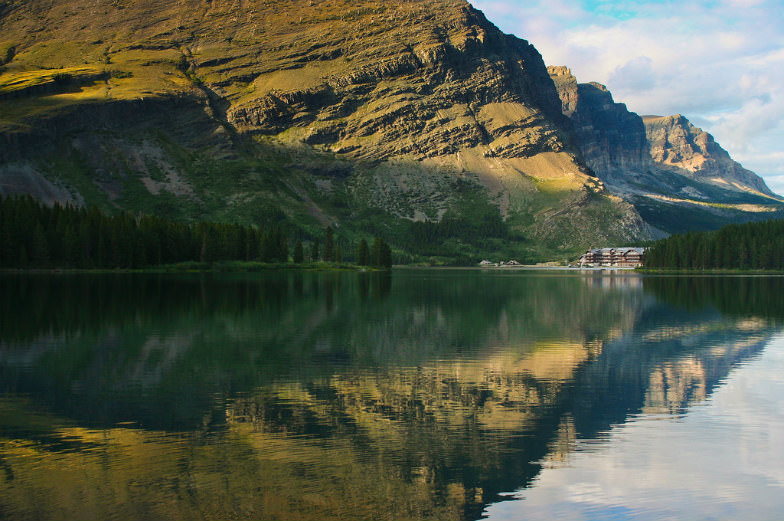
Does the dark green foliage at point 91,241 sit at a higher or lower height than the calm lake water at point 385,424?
higher

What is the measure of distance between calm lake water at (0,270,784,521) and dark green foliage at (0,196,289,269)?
115406 millimetres

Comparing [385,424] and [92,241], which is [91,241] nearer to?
[92,241]

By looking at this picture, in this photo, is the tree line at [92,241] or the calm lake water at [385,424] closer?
the calm lake water at [385,424]

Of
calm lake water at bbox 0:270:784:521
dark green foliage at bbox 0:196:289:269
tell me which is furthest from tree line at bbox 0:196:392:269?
calm lake water at bbox 0:270:784:521

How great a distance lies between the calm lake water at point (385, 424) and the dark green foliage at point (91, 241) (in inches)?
4544

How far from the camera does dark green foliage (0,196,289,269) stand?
146 m

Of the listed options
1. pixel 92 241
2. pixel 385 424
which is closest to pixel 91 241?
pixel 92 241

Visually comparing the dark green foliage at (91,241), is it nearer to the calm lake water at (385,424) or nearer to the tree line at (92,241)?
the tree line at (92,241)

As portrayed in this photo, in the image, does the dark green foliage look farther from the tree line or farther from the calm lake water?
the calm lake water

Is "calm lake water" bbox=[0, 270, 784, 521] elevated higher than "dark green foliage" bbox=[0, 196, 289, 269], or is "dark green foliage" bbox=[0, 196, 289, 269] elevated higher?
"dark green foliage" bbox=[0, 196, 289, 269]

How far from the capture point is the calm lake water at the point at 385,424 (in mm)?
15625

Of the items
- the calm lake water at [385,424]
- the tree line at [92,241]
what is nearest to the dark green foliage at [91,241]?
the tree line at [92,241]

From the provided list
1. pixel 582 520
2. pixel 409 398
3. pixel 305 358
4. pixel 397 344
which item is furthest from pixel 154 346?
pixel 582 520

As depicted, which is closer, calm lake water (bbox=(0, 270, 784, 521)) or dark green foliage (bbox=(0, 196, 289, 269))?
calm lake water (bbox=(0, 270, 784, 521))
